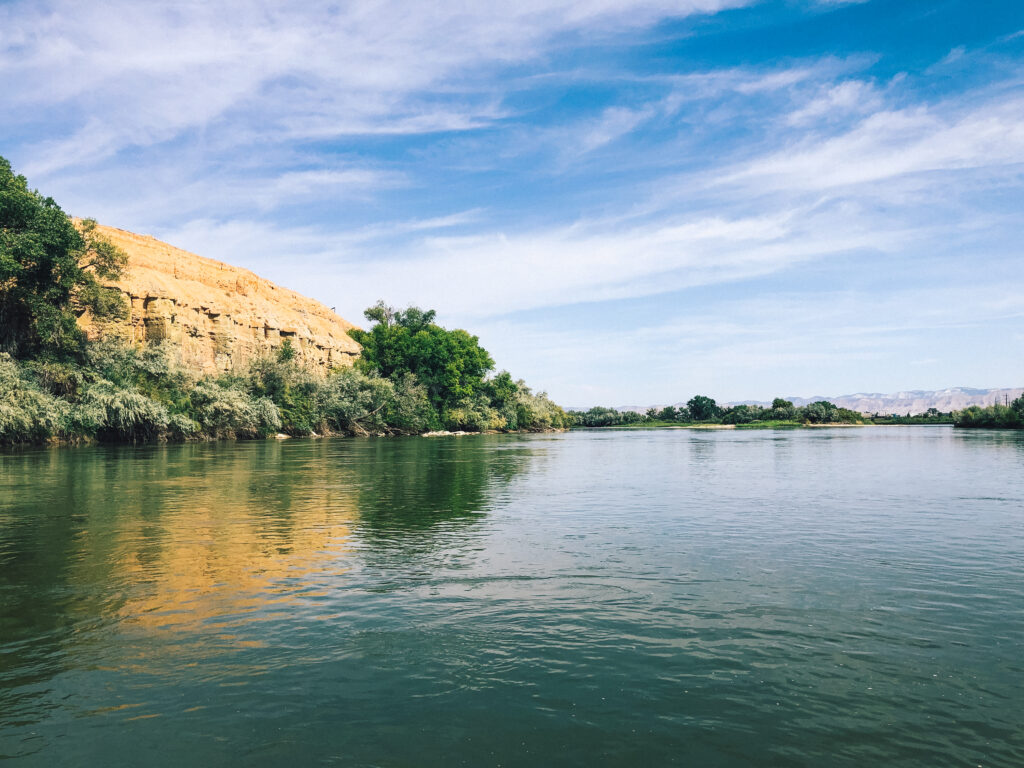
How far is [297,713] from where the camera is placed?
→ 21.2ft

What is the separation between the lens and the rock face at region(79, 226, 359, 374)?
256 feet

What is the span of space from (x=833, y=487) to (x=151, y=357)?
194 feet

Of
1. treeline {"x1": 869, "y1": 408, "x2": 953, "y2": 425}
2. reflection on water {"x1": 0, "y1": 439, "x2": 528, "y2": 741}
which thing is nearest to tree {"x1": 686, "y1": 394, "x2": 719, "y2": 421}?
treeline {"x1": 869, "y1": 408, "x2": 953, "y2": 425}

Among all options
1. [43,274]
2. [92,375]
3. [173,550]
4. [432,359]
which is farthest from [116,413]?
[432,359]

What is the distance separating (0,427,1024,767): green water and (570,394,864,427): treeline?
150 m

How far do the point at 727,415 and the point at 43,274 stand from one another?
156 meters

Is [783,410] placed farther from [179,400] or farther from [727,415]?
[179,400]

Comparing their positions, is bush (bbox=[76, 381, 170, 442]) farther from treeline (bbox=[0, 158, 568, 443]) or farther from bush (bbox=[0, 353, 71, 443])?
bush (bbox=[0, 353, 71, 443])

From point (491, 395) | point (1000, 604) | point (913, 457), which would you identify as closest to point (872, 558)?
point (1000, 604)

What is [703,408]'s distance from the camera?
616 feet

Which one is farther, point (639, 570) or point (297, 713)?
point (639, 570)

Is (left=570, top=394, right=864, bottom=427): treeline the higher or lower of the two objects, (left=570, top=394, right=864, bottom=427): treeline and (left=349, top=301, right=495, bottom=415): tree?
the lower

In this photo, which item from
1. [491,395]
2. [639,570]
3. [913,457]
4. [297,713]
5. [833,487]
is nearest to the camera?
[297,713]

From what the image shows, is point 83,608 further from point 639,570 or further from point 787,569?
point 787,569
